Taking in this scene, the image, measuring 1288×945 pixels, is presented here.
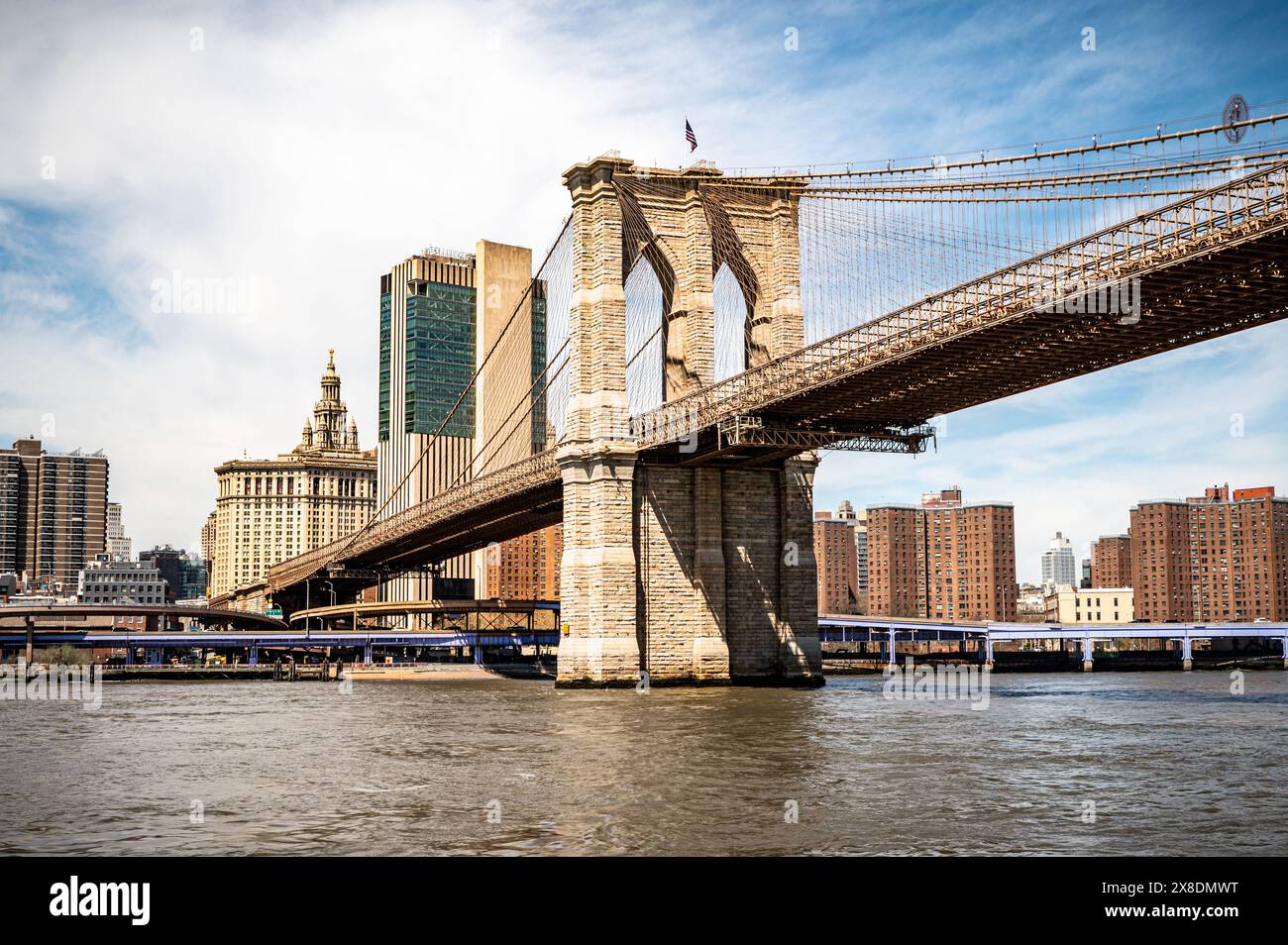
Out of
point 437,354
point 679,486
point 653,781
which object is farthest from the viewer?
point 437,354

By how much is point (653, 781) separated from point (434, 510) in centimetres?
6450

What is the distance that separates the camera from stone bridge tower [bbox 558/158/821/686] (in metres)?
58.3

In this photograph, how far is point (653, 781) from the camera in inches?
971

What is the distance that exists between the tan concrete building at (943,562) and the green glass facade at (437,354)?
65748 mm

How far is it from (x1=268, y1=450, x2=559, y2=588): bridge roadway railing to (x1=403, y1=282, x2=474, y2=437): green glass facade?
185 ft

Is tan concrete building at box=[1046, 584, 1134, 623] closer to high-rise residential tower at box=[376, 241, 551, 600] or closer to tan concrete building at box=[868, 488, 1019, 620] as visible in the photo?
tan concrete building at box=[868, 488, 1019, 620]

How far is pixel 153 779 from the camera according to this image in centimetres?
2556

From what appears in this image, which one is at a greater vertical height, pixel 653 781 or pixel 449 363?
pixel 449 363

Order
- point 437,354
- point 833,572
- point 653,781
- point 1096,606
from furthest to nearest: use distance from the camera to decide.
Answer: point 833,572 → point 437,354 → point 1096,606 → point 653,781

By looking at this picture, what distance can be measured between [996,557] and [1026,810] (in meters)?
162

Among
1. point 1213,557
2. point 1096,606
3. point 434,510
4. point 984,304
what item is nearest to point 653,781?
point 984,304

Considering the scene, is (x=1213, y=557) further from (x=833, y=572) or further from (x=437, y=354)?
(x=437, y=354)
